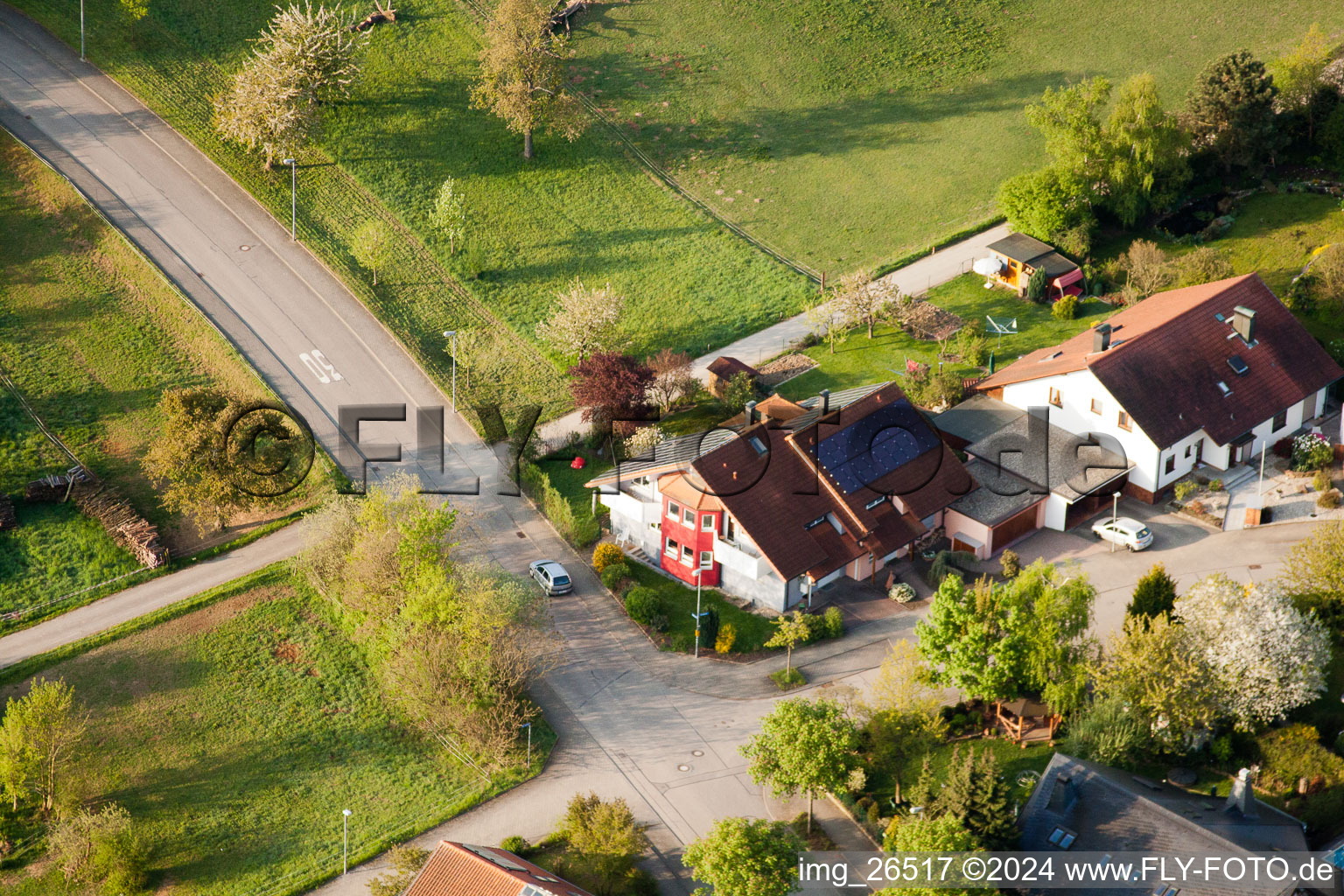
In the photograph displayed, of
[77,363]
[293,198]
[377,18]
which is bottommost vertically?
[77,363]

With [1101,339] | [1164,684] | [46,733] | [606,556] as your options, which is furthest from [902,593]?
[46,733]

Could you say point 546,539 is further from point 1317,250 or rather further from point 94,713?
point 1317,250

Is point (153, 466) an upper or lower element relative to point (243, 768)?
upper

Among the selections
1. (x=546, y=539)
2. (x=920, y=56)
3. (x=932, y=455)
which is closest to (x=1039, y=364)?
(x=932, y=455)

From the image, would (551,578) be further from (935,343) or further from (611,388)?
(935,343)

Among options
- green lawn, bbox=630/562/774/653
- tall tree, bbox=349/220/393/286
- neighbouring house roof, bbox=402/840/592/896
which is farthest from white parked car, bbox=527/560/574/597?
tall tree, bbox=349/220/393/286

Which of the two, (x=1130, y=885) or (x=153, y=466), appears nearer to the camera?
(x=1130, y=885)
